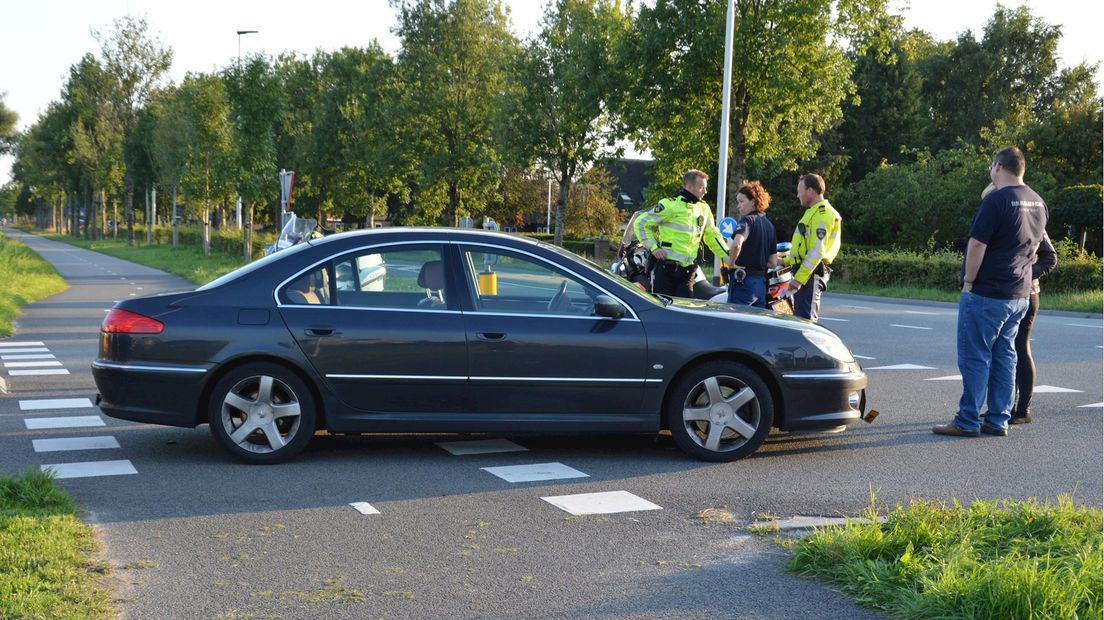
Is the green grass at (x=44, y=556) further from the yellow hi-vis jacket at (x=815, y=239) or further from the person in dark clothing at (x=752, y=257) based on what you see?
the yellow hi-vis jacket at (x=815, y=239)

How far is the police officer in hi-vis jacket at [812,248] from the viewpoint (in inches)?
368

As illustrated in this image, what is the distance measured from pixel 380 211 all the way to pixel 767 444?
2253 inches

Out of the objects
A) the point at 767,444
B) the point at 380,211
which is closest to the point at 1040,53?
the point at 380,211

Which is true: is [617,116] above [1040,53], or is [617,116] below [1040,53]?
below

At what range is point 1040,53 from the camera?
198 ft

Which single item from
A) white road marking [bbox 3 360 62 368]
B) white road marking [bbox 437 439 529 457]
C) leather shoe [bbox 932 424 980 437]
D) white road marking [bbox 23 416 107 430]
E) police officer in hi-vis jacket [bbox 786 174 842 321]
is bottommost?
white road marking [bbox 3 360 62 368]

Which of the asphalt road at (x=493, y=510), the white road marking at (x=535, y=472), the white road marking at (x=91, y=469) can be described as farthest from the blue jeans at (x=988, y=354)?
the white road marking at (x=91, y=469)

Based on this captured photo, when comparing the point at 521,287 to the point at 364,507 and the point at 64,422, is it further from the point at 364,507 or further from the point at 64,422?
the point at 64,422

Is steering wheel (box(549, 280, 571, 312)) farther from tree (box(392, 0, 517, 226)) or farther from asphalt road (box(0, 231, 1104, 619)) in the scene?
tree (box(392, 0, 517, 226))

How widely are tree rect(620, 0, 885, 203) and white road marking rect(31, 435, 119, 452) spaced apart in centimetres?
2439

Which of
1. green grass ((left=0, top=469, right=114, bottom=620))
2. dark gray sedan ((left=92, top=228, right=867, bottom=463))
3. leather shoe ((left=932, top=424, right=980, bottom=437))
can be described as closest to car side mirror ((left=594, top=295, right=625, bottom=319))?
dark gray sedan ((left=92, top=228, right=867, bottom=463))

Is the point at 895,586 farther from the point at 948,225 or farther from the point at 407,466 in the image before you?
the point at 948,225

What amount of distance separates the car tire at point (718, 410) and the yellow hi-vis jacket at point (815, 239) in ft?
8.88

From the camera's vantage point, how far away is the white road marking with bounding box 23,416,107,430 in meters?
7.99
